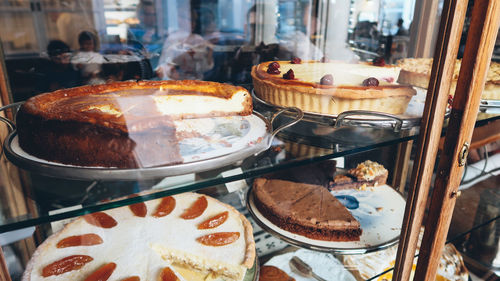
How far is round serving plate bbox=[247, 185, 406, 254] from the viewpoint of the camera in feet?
3.89

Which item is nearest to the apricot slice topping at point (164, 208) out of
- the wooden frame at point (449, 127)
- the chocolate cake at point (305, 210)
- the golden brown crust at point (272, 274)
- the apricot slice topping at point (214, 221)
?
the apricot slice topping at point (214, 221)

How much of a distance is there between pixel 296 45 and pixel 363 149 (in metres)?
0.40

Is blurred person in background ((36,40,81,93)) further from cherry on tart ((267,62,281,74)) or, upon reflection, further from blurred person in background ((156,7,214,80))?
cherry on tart ((267,62,281,74))

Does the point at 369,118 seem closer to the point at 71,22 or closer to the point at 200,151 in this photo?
the point at 200,151

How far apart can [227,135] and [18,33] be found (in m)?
0.54

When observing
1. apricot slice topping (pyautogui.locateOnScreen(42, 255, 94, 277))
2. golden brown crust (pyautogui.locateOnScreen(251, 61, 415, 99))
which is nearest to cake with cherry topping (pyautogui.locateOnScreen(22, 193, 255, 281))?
Result: apricot slice topping (pyautogui.locateOnScreen(42, 255, 94, 277))

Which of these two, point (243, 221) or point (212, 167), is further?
point (243, 221)

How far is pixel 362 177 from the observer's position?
1424 millimetres

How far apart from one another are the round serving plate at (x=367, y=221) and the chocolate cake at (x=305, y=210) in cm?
2

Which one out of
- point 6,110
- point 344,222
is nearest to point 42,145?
point 6,110

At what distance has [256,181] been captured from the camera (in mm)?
1397

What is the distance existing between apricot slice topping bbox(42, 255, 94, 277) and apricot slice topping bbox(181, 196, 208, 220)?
1.05 feet

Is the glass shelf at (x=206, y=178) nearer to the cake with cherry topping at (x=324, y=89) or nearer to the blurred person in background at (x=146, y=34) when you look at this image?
the cake with cherry topping at (x=324, y=89)

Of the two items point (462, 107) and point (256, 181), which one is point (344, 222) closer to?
point (256, 181)
